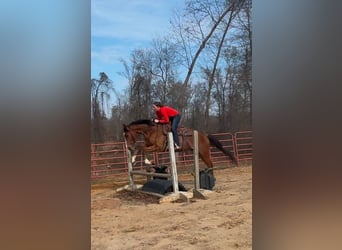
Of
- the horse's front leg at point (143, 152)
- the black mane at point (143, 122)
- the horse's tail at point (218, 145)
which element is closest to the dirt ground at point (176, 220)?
the horse's tail at point (218, 145)

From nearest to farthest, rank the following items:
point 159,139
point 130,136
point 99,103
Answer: point 99,103 < point 130,136 < point 159,139

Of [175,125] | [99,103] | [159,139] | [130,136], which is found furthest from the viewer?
[159,139]

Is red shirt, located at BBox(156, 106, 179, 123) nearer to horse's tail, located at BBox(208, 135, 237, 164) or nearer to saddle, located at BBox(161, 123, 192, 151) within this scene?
saddle, located at BBox(161, 123, 192, 151)

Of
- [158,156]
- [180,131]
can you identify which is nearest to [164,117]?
[180,131]

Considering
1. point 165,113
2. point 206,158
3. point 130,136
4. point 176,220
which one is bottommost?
point 176,220

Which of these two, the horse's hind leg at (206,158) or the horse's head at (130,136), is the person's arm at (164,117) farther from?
the horse's hind leg at (206,158)

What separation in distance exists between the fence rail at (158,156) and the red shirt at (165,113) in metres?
0.21

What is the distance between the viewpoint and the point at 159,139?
173cm

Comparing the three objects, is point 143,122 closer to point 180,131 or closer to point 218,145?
point 180,131

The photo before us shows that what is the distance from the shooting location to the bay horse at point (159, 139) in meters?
1.49

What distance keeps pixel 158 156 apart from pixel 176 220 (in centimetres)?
36
